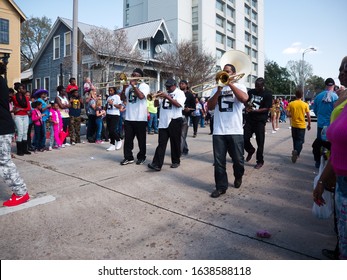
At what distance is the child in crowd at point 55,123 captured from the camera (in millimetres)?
8570

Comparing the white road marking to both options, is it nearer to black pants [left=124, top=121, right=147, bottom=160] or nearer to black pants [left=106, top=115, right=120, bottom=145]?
black pants [left=124, top=121, right=147, bottom=160]

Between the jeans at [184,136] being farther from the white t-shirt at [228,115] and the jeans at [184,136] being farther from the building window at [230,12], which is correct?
the building window at [230,12]

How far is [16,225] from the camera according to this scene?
3.52 meters

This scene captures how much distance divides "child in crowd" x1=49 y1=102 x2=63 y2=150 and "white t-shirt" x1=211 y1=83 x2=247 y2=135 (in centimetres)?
562

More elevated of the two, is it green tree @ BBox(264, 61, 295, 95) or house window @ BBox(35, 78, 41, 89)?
green tree @ BBox(264, 61, 295, 95)

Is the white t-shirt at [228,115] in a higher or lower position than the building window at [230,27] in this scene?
lower

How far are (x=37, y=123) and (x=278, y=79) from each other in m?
65.0

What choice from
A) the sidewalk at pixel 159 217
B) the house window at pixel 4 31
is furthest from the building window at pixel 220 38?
the sidewalk at pixel 159 217

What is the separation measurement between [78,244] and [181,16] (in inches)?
1557

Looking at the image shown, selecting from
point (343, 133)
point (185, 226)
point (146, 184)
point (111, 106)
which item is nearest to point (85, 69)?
point (111, 106)

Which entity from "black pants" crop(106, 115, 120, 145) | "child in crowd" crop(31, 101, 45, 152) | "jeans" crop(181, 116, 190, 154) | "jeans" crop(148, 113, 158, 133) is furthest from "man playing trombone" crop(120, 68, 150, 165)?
"jeans" crop(148, 113, 158, 133)

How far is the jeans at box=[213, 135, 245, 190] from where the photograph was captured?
15.4ft

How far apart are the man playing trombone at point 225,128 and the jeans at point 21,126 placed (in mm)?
5353

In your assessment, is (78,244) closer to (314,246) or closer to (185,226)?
(185,226)
